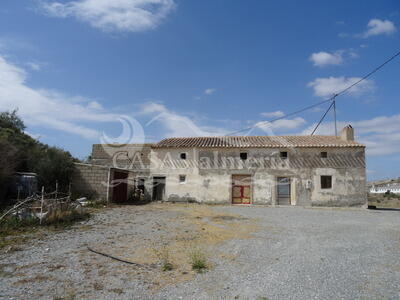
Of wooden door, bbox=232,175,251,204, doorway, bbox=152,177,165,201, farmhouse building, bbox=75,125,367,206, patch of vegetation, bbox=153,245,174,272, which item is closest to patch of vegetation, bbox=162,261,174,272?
patch of vegetation, bbox=153,245,174,272

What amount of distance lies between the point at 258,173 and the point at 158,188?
7466 mm

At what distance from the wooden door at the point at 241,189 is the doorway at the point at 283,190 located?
210 cm

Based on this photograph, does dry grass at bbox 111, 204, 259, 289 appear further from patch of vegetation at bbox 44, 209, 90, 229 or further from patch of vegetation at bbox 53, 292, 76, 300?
patch of vegetation at bbox 44, 209, 90, 229

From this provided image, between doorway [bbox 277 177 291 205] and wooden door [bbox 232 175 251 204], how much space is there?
210 centimetres

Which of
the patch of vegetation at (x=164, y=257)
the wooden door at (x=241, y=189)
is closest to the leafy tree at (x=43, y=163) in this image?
the wooden door at (x=241, y=189)

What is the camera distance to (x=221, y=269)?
17.0 ft

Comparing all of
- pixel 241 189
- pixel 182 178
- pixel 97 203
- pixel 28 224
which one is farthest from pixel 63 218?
pixel 241 189

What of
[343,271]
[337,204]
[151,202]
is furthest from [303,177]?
[343,271]

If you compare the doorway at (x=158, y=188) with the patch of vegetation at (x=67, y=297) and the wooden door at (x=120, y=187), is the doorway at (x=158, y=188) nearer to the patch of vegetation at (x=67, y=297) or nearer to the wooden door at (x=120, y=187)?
the wooden door at (x=120, y=187)

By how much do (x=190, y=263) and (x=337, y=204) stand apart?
16385mm

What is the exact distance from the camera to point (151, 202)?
1969 cm

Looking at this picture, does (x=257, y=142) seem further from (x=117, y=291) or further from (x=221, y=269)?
(x=117, y=291)

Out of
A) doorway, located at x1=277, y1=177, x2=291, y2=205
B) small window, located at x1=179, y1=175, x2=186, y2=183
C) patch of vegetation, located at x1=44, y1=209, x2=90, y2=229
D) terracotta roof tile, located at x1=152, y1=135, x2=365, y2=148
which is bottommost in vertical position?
patch of vegetation, located at x1=44, y1=209, x2=90, y2=229

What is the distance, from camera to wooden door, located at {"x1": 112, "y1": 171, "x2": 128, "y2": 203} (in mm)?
17578
